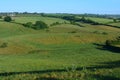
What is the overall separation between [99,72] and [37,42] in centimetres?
7039

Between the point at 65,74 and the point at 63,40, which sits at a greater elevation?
the point at 65,74

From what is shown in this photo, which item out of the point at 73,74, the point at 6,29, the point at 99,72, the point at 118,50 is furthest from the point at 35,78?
the point at 6,29

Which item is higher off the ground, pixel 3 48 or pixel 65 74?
pixel 65 74

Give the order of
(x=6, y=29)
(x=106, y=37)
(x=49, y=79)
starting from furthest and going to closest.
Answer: (x=6, y=29) → (x=106, y=37) → (x=49, y=79)

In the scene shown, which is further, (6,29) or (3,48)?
(6,29)

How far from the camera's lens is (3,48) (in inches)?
2611

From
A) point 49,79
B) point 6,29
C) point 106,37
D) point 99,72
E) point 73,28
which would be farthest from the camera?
point 73,28

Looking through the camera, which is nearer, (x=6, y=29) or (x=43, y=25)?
(x=6, y=29)

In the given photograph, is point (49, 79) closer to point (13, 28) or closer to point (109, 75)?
point (109, 75)

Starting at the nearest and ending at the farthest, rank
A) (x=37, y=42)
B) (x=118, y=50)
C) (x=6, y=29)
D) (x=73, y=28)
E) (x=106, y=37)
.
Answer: (x=118, y=50)
(x=37, y=42)
(x=106, y=37)
(x=6, y=29)
(x=73, y=28)

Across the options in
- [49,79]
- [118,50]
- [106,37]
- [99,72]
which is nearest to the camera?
[49,79]

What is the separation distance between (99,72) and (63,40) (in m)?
74.3

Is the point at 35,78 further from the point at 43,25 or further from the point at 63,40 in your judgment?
the point at 43,25

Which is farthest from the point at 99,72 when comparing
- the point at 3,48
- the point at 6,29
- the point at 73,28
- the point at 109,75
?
the point at 73,28
